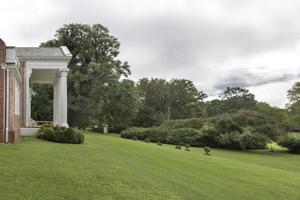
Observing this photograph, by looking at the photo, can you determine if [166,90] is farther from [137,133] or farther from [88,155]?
[88,155]

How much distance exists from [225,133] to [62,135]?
2479 centimetres

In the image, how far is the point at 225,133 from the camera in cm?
4359

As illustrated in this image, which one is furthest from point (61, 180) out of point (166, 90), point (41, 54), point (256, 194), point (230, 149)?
point (166, 90)

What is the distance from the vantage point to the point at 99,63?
50.0m

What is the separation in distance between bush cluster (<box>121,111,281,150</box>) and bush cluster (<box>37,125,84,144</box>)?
75.0 feet

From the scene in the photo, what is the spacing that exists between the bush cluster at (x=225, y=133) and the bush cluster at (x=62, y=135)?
2285 cm

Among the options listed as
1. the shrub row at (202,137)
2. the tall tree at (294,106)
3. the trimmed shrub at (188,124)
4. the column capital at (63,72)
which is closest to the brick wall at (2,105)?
the column capital at (63,72)

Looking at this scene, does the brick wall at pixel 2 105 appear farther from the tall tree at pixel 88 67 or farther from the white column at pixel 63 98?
the tall tree at pixel 88 67

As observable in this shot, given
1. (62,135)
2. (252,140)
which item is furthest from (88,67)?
(62,135)

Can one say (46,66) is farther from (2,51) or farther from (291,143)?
(291,143)

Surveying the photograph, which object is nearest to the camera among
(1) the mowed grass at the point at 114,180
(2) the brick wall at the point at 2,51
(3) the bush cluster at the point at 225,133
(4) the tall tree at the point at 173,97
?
(1) the mowed grass at the point at 114,180

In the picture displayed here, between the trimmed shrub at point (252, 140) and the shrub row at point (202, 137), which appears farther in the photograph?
the shrub row at point (202, 137)

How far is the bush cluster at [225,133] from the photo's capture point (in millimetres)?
41938

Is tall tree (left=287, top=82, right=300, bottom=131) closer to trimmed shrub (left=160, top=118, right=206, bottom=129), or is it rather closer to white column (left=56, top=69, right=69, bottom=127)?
trimmed shrub (left=160, top=118, right=206, bottom=129)
